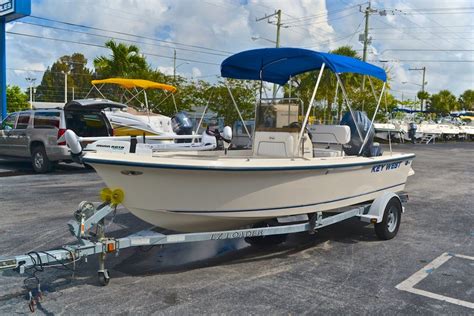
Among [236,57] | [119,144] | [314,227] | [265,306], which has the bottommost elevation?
[265,306]

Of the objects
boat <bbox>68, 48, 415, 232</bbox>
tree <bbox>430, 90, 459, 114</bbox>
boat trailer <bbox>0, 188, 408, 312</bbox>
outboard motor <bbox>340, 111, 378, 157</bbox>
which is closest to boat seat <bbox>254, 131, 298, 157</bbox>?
boat <bbox>68, 48, 415, 232</bbox>

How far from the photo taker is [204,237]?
4879 mm

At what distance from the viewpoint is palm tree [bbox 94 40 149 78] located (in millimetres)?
24391

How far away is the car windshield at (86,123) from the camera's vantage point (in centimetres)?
1160

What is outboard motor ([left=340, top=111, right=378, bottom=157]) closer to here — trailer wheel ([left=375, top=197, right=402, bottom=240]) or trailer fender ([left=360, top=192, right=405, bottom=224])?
trailer fender ([left=360, top=192, right=405, bottom=224])

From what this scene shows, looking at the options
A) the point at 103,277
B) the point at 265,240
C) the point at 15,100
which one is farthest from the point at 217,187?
the point at 15,100

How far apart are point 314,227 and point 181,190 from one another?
1.89 metres

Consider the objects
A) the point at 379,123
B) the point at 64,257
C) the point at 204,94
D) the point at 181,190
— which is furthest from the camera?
the point at 379,123

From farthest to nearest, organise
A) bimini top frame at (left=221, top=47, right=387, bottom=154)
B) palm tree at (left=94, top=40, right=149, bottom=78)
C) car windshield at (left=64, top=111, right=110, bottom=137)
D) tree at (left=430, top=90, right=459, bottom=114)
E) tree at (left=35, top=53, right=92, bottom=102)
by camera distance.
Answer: tree at (left=35, top=53, right=92, bottom=102), tree at (left=430, top=90, right=459, bottom=114), palm tree at (left=94, top=40, right=149, bottom=78), car windshield at (left=64, top=111, right=110, bottom=137), bimini top frame at (left=221, top=47, right=387, bottom=154)

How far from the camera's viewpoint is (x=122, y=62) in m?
24.5

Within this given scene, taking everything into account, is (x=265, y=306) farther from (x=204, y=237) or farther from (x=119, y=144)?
(x=119, y=144)

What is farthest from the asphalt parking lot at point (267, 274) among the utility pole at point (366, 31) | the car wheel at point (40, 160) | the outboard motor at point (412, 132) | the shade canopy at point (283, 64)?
the utility pole at point (366, 31)

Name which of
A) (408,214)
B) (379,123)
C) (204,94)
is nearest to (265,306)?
(408,214)

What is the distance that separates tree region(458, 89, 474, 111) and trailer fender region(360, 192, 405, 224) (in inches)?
2637
